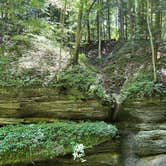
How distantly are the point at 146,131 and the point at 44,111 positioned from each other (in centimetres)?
323

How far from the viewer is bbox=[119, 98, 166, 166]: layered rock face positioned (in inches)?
337

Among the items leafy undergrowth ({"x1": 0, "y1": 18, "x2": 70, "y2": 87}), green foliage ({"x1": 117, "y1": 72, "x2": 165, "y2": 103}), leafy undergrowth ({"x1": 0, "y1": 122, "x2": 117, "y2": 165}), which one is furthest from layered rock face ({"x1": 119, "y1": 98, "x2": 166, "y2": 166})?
leafy undergrowth ({"x1": 0, "y1": 18, "x2": 70, "y2": 87})

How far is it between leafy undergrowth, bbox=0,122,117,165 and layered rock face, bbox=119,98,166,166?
770 mm

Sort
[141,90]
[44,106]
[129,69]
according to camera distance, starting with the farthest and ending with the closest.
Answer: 1. [129,69]
2. [141,90]
3. [44,106]

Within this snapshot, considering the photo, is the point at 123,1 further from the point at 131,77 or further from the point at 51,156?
the point at 51,156

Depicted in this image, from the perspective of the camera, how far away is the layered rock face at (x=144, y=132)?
857 centimetres

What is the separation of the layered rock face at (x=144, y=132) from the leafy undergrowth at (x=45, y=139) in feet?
2.53

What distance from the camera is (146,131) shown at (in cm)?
893

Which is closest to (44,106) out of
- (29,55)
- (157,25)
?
(29,55)

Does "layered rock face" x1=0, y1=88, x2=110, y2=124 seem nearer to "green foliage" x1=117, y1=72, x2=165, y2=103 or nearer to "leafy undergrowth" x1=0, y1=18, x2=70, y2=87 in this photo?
"leafy undergrowth" x1=0, y1=18, x2=70, y2=87

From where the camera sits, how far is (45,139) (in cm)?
835

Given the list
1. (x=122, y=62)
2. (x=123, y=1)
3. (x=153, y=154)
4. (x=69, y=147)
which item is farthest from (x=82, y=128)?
(x=123, y=1)

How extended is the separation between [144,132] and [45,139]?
2977mm

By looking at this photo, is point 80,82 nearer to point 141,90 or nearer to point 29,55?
point 141,90
